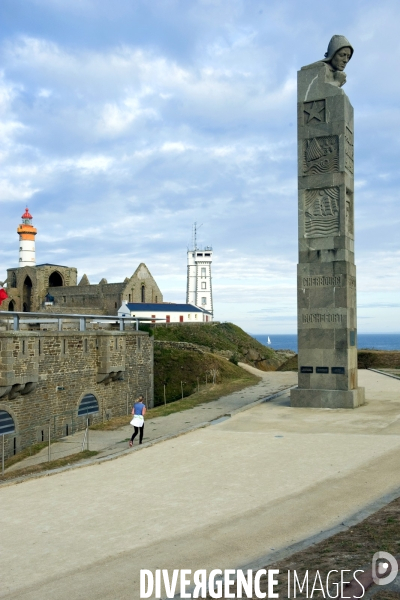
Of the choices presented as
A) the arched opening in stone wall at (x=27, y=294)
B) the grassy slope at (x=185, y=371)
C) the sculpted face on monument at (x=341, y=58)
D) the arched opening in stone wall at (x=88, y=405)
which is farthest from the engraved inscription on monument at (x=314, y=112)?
the arched opening in stone wall at (x=27, y=294)

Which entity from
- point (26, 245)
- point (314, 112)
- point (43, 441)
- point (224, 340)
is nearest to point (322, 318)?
point (314, 112)

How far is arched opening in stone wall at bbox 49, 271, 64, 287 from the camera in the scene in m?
75.6

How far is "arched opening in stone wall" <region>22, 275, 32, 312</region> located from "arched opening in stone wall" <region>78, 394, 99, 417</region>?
50735 millimetres

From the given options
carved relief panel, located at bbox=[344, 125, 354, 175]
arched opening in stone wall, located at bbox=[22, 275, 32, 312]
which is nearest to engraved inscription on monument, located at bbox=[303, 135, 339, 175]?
carved relief panel, located at bbox=[344, 125, 354, 175]

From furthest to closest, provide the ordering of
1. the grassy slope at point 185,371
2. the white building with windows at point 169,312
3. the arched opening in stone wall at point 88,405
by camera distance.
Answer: the white building with windows at point 169,312, the grassy slope at point 185,371, the arched opening in stone wall at point 88,405

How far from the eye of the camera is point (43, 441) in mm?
21891

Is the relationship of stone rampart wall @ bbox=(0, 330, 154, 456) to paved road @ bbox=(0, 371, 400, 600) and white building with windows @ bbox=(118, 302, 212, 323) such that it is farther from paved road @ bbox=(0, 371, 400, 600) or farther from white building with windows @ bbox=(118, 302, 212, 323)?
white building with windows @ bbox=(118, 302, 212, 323)

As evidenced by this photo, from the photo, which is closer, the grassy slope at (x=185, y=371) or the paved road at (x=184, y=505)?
the paved road at (x=184, y=505)

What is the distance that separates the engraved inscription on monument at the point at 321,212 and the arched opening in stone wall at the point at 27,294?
56823 mm

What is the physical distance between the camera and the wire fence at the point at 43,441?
1744 cm

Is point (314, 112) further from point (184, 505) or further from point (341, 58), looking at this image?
point (184, 505)

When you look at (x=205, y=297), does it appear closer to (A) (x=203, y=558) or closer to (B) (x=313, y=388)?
(B) (x=313, y=388)

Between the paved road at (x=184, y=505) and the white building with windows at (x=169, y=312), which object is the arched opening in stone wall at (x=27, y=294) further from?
the paved road at (x=184, y=505)

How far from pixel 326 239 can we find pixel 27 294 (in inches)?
2306
